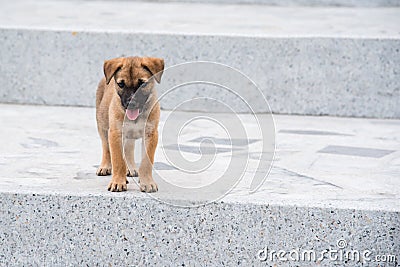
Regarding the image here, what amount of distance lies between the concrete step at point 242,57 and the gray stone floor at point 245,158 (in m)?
0.12

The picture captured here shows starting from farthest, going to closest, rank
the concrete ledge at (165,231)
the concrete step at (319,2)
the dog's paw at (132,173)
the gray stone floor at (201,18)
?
the concrete step at (319,2)
the gray stone floor at (201,18)
the dog's paw at (132,173)
the concrete ledge at (165,231)

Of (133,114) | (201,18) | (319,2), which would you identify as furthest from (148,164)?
(319,2)

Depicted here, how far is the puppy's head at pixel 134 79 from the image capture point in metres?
2.42

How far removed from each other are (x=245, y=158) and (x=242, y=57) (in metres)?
1.23

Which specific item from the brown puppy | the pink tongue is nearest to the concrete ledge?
the brown puppy

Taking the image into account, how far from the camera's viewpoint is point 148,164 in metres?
2.54

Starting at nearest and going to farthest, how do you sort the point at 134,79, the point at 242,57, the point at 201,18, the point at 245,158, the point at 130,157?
the point at 134,79, the point at 130,157, the point at 245,158, the point at 242,57, the point at 201,18

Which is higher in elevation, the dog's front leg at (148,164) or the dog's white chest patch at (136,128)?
the dog's white chest patch at (136,128)

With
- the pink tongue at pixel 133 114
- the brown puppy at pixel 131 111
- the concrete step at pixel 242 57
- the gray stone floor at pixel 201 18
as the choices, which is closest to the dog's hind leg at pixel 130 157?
the brown puppy at pixel 131 111

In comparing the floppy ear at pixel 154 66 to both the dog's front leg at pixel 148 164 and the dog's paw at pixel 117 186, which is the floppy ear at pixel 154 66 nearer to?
the dog's front leg at pixel 148 164

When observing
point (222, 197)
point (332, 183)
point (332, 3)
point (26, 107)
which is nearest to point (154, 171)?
point (222, 197)

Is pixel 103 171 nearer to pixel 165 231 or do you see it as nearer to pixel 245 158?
pixel 165 231

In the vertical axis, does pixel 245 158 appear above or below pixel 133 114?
below

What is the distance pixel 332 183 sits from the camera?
2732mm
